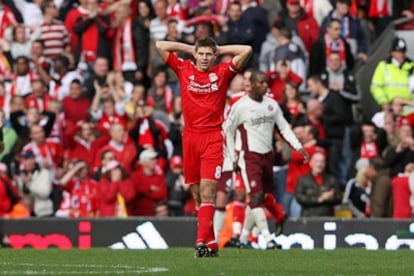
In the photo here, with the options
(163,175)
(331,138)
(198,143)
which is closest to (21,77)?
(163,175)

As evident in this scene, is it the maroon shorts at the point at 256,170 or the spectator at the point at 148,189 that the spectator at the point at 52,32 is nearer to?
the spectator at the point at 148,189

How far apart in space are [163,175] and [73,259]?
7600 millimetres

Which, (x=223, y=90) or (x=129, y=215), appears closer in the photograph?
(x=223, y=90)

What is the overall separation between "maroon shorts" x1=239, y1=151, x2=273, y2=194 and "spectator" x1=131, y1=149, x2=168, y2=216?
163 inches

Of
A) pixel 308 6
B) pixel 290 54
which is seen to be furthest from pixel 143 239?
pixel 308 6

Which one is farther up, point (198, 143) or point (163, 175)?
point (198, 143)

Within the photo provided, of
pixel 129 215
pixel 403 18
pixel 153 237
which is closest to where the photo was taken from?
pixel 153 237

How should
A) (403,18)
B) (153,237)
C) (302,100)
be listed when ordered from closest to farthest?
(153,237) < (302,100) < (403,18)

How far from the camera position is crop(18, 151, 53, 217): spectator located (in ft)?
77.5

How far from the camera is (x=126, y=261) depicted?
51.6 feet

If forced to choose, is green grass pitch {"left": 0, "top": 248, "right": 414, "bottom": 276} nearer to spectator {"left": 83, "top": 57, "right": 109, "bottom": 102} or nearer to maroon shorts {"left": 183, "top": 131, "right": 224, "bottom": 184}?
A: maroon shorts {"left": 183, "top": 131, "right": 224, "bottom": 184}

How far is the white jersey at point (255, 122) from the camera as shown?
63.6 ft

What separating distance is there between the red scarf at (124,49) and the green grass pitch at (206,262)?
8.88m

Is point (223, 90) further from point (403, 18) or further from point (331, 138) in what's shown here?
point (403, 18)
